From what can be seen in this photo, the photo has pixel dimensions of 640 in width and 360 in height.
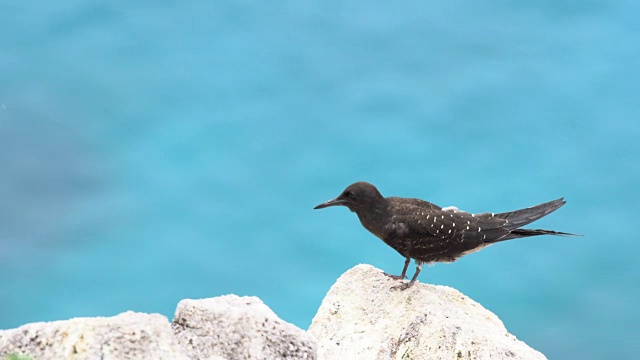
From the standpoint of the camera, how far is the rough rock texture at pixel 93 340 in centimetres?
561

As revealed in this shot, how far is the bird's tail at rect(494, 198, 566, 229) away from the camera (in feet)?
31.3

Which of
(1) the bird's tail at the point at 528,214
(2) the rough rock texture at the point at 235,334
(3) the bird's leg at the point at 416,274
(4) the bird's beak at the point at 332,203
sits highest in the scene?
(1) the bird's tail at the point at 528,214

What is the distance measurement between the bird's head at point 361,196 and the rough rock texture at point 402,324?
2.44ft

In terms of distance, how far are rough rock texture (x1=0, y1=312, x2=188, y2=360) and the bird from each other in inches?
152

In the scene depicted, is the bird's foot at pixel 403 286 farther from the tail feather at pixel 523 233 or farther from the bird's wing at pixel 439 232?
the tail feather at pixel 523 233

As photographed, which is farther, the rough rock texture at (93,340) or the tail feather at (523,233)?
the tail feather at (523,233)

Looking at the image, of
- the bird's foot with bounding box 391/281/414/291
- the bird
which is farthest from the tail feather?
the bird's foot with bounding box 391/281/414/291

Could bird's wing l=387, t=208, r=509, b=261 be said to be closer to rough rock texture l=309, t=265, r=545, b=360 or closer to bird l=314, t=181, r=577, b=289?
bird l=314, t=181, r=577, b=289

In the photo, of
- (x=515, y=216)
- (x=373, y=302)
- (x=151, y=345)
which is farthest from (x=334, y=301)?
(x=151, y=345)

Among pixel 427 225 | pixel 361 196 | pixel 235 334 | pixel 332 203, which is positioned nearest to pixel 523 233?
pixel 427 225

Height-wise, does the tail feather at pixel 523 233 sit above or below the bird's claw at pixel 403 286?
above

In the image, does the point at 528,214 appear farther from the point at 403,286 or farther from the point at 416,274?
the point at 403,286

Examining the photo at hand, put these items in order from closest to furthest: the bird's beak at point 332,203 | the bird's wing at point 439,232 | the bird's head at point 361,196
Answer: the bird's wing at point 439,232
the bird's head at point 361,196
the bird's beak at point 332,203

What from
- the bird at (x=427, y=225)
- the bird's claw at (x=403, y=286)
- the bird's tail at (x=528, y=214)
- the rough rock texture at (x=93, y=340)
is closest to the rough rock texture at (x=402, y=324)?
the bird's claw at (x=403, y=286)
